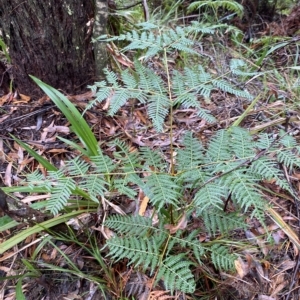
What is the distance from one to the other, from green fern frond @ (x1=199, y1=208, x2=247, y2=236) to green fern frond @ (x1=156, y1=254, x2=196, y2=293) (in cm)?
15

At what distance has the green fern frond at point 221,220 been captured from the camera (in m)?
1.06

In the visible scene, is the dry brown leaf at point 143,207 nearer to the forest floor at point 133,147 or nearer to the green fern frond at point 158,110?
the forest floor at point 133,147

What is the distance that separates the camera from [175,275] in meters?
0.96

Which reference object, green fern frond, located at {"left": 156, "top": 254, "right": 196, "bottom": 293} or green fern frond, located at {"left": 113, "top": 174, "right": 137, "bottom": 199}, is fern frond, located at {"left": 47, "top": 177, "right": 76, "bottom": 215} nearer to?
green fern frond, located at {"left": 113, "top": 174, "right": 137, "bottom": 199}

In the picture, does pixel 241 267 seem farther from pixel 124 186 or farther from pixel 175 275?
pixel 124 186

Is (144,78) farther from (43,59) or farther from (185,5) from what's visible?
(185,5)

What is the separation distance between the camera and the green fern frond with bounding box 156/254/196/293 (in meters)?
0.92

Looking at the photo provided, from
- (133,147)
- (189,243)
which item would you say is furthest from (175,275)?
(133,147)

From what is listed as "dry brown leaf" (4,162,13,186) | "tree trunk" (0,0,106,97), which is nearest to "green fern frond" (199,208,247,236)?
"dry brown leaf" (4,162,13,186)

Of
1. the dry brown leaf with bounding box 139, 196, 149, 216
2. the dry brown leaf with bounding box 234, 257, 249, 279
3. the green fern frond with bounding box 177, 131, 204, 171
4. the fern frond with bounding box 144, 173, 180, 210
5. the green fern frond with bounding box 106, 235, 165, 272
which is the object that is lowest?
the dry brown leaf with bounding box 234, 257, 249, 279

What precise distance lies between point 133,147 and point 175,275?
0.79 meters

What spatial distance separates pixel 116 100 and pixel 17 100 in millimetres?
1007

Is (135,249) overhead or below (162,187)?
below

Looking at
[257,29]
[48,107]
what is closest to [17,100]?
[48,107]
